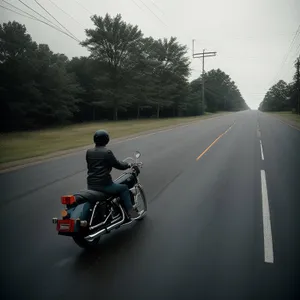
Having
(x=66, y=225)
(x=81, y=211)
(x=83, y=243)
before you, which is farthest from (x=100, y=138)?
(x=83, y=243)

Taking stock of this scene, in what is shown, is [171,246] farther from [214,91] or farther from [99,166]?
[214,91]

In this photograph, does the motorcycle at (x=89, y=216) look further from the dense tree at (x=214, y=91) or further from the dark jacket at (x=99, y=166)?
the dense tree at (x=214, y=91)

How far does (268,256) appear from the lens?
151 inches

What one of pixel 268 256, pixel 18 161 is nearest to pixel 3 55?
pixel 18 161

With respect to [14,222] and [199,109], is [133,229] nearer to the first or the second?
[14,222]

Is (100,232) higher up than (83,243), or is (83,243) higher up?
(100,232)

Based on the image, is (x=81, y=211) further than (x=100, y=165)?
No

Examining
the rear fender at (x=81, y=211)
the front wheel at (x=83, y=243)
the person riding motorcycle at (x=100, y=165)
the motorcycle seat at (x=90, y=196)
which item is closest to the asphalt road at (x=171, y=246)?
the front wheel at (x=83, y=243)

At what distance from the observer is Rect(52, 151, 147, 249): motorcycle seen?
12.0 ft

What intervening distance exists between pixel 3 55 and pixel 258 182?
32648 millimetres

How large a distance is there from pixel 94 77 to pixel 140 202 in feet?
141

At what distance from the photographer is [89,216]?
389 centimetres

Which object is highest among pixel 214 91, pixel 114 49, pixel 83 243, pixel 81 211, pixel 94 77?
pixel 114 49

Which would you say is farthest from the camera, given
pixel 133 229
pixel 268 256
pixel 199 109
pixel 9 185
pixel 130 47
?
pixel 199 109
